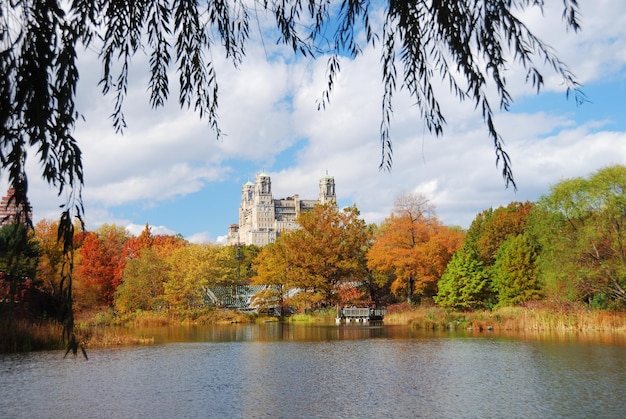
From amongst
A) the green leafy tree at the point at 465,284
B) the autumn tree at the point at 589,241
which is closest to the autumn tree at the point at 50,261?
the green leafy tree at the point at 465,284

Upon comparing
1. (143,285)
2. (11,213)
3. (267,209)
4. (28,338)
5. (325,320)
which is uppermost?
(267,209)

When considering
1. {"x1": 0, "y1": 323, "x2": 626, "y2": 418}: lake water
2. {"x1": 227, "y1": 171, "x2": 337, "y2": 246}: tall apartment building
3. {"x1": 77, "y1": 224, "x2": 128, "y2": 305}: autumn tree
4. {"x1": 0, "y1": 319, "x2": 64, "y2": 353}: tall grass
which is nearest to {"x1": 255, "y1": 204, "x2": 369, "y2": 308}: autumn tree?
{"x1": 77, "y1": 224, "x2": 128, "y2": 305}: autumn tree

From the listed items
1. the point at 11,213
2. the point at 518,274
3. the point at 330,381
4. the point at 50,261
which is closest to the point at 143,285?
the point at 518,274

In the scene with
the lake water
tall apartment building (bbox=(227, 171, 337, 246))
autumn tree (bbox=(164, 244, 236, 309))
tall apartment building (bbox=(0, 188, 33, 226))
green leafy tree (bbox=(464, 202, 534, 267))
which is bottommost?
the lake water

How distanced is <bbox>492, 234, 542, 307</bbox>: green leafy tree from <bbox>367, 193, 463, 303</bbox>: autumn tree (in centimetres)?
646

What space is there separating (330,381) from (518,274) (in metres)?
19.9

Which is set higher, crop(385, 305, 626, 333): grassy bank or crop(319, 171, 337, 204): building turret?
crop(319, 171, 337, 204): building turret

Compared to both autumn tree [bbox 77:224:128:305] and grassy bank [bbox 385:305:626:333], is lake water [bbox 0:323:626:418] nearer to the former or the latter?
grassy bank [bbox 385:305:626:333]

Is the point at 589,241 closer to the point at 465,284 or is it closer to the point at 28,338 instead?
the point at 465,284

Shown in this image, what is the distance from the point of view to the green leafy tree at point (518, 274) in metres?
29.6

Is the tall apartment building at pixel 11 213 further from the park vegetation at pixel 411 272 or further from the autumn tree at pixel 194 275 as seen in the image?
the autumn tree at pixel 194 275

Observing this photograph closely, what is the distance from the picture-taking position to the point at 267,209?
173750 mm

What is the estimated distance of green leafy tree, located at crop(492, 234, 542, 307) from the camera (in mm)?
29641

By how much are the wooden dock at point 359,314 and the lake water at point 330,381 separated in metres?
17.9
